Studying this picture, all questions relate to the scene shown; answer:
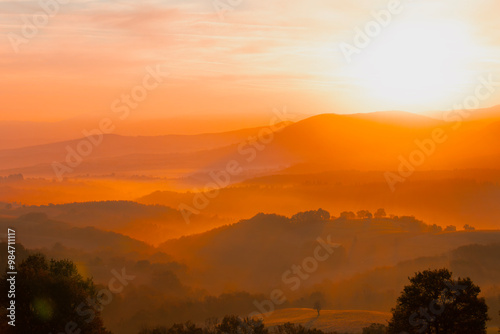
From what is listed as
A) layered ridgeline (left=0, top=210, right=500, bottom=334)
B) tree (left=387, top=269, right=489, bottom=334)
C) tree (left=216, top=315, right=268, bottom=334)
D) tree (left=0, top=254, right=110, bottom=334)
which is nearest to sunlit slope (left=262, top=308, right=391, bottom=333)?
layered ridgeline (left=0, top=210, right=500, bottom=334)

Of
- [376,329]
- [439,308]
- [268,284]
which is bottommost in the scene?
[376,329]

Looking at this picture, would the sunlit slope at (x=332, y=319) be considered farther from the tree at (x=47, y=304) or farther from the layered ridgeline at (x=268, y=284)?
the tree at (x=47, y=304)

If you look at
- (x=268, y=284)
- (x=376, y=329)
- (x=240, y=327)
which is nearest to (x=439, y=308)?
(x=240, y=327)

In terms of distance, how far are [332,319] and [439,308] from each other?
46.0 m

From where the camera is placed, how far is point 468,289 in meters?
43.5

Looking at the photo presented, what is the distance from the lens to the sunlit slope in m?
78.9

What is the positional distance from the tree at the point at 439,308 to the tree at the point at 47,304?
892 inches

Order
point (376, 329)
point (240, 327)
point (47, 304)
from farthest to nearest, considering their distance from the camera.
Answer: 1. point (376, 329)
2. point (240, 327)
3. point (47, 304)

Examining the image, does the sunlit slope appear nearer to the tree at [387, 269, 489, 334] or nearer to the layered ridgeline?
the layered ridgeline

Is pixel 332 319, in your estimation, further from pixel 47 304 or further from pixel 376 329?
pixel 47 304

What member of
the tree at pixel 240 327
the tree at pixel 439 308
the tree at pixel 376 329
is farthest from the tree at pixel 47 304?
the tree at pixel 376 329

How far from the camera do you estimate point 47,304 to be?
4825 centimetres

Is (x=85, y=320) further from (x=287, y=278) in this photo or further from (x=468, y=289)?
(x=287, y=278)

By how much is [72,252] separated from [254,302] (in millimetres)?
71247
